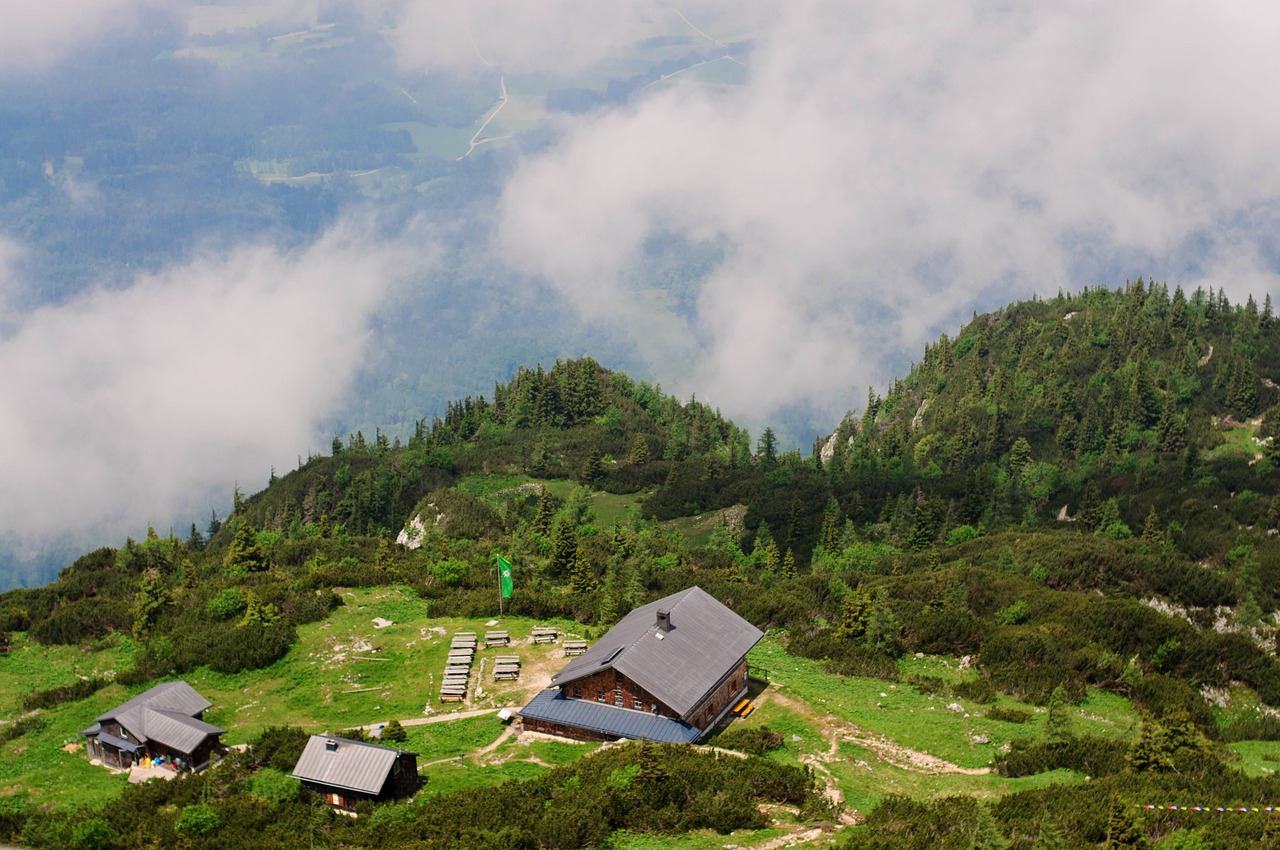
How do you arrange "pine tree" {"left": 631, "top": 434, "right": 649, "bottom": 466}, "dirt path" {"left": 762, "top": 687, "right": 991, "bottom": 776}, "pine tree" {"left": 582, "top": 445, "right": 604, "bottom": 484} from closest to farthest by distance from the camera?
1. "dirt path" {"left": 762, "top": 687, "right": 991, "bottom": 776}
2. "pine tree" {"left": 582, "top": 445, "right": 604, "bottom": 484}
3. "pine tree" {"left": 631, "top": 434, "right": 649, "bottom": 466}

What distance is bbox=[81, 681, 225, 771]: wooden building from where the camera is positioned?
4934 cm

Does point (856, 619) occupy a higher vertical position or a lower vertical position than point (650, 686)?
higher

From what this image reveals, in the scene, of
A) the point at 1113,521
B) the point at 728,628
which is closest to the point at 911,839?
the point at 728,628

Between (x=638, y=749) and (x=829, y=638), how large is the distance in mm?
26914

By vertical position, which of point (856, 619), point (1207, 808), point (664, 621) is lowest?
point (1207, 808)

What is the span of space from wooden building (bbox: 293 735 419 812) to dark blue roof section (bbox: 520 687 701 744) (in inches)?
362

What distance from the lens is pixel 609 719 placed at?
174 ft

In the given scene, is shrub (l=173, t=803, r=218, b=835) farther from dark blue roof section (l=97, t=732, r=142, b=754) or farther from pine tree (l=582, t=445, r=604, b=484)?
pine tree (l=582, t=445, r=604, b=484)

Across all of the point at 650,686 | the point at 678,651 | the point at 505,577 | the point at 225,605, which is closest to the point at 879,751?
the point at 650,686

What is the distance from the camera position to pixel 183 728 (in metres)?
49.8

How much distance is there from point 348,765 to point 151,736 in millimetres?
10680

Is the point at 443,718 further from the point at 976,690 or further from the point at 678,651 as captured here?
the point at 976,690

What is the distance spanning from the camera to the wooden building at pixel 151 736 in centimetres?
4934

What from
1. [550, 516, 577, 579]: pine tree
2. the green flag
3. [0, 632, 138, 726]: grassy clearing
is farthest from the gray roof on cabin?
[550, 516, 577, 579]: pine tree
